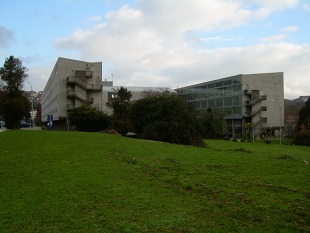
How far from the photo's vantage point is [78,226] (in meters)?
5.95

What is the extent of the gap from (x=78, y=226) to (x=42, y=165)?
7714mm

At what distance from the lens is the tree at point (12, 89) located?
52.7 m

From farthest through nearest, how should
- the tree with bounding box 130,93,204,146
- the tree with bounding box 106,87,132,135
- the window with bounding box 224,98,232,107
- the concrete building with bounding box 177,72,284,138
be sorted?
the window with bounding box 224,98,232,107 → the concrete building with bounding box 177,72,284,138 → the tree with bounding box 106,87,132,135 → the tree with bounding box 130,93,204,146

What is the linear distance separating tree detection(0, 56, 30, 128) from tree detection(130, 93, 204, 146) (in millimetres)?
21056

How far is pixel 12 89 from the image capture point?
55375 mm

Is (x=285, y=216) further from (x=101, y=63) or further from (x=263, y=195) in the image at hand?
(x=101, y=63)

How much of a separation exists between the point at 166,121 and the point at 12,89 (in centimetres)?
3005

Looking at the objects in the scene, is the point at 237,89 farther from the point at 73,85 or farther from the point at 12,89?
the point at 12,89

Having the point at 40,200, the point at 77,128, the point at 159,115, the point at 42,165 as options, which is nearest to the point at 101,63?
the point at 77,128

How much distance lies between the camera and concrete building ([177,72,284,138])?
280 ft

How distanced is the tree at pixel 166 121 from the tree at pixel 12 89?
69.1ft

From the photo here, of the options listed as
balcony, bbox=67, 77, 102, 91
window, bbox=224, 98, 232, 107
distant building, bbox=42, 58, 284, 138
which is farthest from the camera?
window, bbox=224, 98, 232, 107

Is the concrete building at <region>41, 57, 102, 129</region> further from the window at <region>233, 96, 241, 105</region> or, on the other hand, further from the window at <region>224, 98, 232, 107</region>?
the window at <region>224, 98, 232, 107</region>

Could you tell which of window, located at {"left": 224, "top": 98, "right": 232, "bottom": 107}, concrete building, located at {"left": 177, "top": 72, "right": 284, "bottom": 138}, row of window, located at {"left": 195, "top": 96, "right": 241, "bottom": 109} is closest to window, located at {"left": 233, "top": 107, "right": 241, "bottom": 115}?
concrete building, located at {"left": 177, "top": 72, "right": 284, "bottom": 138}
